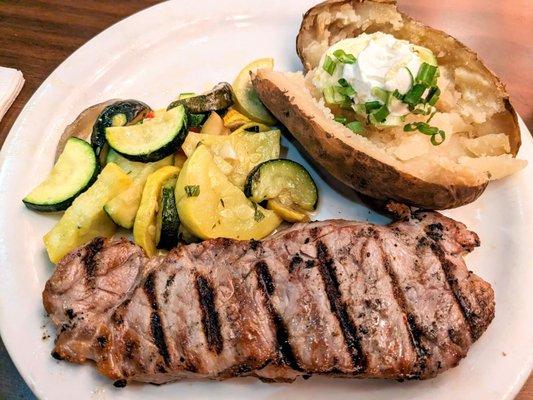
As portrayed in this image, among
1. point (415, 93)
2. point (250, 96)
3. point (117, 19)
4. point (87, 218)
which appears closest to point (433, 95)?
point (415, 93)

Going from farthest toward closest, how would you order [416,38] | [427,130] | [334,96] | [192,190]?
1. [416,38]
2. [334,96]
3. [427,130]
4. [192,190]

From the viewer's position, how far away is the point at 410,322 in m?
2.13

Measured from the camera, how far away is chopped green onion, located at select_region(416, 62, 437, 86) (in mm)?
2537

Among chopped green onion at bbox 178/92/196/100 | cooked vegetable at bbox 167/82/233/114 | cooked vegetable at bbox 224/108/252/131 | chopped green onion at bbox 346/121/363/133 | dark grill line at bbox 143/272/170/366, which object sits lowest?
dark grill line at bbox 143/272/170/366

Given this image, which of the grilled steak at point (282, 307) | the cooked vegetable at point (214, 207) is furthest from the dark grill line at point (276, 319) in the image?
the cooked vegetable at point (214, 207)

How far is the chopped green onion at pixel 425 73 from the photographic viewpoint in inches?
99.9

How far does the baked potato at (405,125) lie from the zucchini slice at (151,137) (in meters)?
0.50

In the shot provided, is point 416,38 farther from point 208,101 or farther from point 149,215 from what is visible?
point 149,215

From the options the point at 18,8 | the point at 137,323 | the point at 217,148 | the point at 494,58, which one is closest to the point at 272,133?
the point at 217,148

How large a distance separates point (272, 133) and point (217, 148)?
1.06 feet

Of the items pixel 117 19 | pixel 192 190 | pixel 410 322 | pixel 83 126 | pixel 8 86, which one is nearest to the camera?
pixel 410 322

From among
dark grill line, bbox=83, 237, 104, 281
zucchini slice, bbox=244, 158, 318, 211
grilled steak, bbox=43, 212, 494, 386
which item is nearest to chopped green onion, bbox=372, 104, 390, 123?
zucchini slice, bbox=244, 158, 318, 211

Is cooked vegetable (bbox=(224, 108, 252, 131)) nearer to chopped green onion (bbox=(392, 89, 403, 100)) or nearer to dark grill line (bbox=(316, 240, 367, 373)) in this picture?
chopped green onion (bbox=(392, 89, 403, 100))

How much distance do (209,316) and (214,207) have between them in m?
0.59
